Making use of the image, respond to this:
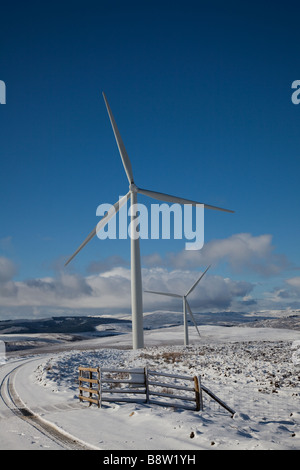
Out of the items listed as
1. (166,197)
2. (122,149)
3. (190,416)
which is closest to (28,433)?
(190,416)

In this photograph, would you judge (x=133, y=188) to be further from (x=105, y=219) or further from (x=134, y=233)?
(x=134, y=233)

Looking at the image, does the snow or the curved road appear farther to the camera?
the snow

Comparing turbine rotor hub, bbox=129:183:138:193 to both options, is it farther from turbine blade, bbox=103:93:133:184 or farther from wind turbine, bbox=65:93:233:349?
turbine blade, bbox=103:93:133:184

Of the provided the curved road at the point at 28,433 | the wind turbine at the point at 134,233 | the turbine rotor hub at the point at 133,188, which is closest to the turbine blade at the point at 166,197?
the wind turbine at the point at 134,233

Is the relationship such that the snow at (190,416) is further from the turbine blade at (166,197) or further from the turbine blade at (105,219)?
the turbine blade at (166,197)

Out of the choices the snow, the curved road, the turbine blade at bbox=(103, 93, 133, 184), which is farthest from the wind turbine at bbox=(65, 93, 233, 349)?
the curved road

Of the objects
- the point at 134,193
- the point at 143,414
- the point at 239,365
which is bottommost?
the point at 239,365
